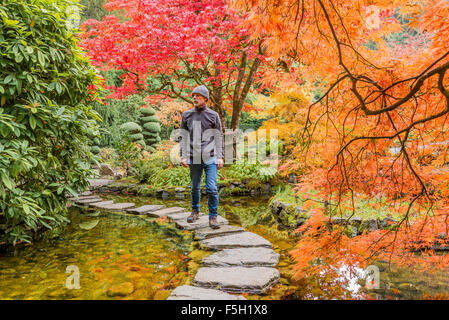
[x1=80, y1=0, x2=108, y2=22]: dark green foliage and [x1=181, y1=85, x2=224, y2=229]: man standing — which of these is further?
[x1=80, y1=0, x2=108, y2=22]: dark green foliage

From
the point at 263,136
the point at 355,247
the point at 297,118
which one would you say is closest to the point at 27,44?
the point at 355,247

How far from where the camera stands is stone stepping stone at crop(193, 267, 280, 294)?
1.86 m

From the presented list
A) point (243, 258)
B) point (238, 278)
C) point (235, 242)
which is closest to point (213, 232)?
point (235, 242)

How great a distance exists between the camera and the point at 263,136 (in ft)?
28.1

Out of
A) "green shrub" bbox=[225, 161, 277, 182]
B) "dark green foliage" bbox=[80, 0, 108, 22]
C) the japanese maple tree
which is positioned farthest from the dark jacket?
"dark green foliage" bbox=[80, 0, 108, 22]

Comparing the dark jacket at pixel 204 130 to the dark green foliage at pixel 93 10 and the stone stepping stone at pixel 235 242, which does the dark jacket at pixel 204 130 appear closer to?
the stone stepping stone at pixel 235 242

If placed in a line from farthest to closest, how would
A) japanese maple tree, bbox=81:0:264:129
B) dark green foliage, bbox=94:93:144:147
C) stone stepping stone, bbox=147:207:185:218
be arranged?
dark green foliage, bbox=94:93:144:147, japanese maple tree, bbox=81:0:264:129, stone stepping stone, bbox=147:207:185:218

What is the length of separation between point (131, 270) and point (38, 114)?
1.46 meters

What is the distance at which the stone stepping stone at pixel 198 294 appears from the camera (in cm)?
167

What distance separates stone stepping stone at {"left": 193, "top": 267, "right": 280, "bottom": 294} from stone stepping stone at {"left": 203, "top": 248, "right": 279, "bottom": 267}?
10 centimetres

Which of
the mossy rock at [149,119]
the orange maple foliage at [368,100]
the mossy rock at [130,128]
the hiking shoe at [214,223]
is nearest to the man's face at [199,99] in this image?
the orange maple foliage at [368,100]

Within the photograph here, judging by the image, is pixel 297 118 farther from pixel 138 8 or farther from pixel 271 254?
pixel 271 254

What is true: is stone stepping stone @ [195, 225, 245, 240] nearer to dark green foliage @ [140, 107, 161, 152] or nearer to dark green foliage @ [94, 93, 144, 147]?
dark green foliage @ [94, 93, 144, 147]
